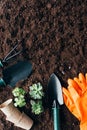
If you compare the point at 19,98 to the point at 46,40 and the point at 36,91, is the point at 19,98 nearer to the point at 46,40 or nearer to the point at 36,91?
the point at 36,91

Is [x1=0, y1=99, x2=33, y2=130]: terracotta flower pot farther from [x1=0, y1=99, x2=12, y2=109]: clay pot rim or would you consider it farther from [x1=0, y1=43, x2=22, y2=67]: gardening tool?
[x1=0, y1=43, x2=22, y2=67]: gardening tool

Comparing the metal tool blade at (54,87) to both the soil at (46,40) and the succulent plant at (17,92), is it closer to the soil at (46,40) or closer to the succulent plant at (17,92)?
the soil at (46,40)

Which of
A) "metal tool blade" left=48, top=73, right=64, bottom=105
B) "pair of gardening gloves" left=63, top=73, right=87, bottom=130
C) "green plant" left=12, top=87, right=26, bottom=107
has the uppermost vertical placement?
"green plant" left=12, top=87, right=26, bottom=107

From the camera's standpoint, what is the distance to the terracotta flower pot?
2490 millimetres

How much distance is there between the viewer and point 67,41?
260cm

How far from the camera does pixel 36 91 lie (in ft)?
8.34

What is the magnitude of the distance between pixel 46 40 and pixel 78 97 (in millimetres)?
313

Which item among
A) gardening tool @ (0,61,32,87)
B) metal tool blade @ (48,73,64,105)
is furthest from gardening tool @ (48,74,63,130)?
gardening tool @ (0,61,32,87)

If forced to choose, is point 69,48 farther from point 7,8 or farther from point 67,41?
point 7,8

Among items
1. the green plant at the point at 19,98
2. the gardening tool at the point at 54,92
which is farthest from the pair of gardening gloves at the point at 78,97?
the green plant at the point at 19,98

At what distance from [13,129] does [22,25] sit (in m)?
0.48

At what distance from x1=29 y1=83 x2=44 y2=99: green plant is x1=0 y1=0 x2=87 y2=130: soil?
33 mm

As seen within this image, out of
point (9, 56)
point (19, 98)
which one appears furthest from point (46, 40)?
point (19, 98)

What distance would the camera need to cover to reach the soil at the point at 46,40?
257 centimetres
